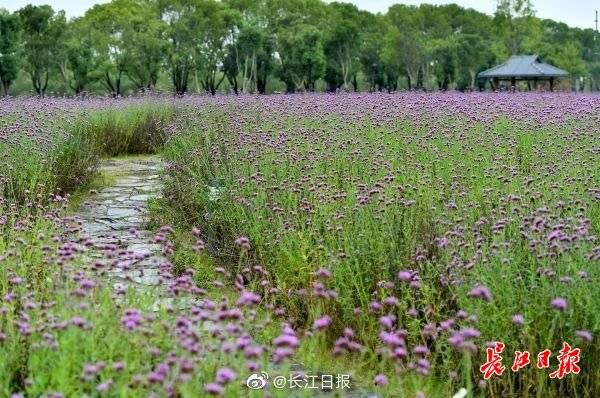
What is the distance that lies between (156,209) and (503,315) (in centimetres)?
512

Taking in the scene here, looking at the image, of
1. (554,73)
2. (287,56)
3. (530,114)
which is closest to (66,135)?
(530,114)

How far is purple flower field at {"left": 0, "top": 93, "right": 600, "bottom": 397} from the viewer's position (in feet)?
9.23

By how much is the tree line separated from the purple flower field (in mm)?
33595

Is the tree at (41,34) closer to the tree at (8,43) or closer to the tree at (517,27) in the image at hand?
the tree at (8,43)

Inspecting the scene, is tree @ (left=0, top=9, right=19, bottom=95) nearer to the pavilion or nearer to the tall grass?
the pavilion

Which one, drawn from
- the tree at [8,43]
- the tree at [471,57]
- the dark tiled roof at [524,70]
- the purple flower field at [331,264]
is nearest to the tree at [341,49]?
the tree at [471,57]

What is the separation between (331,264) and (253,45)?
4416 cm

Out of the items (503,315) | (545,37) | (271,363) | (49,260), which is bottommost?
(271,363)

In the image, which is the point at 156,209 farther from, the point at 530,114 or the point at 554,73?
the point at 554,73

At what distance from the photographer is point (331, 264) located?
468 centimetres

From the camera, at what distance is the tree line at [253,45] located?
44656 millimetres

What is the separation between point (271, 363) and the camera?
14.0ft

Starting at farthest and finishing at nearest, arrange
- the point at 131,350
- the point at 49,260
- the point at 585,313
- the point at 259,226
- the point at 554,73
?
the point at 554,73 → the point at 259,226 → the point at 49,260 → the point at 585,313 → the point at 131,350

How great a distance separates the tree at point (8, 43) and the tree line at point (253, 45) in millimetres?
49
